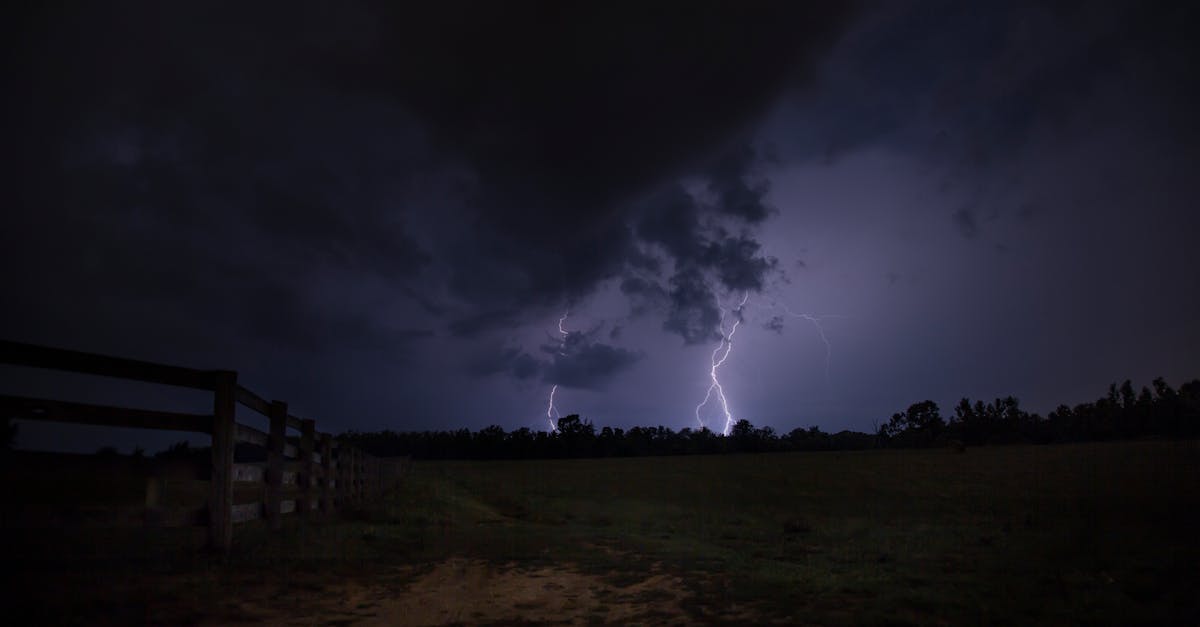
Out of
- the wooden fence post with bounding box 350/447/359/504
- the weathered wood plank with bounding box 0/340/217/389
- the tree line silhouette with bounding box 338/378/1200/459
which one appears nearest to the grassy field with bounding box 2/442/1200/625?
the wooden fence post with bounding box 350/447/359/504

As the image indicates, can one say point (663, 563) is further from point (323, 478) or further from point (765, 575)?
point (323, 478)

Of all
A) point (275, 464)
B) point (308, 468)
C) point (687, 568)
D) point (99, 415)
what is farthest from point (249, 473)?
point (687, 568)

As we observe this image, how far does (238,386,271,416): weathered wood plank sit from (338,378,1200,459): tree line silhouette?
68157 millimetres

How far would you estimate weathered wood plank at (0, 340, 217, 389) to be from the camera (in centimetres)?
450

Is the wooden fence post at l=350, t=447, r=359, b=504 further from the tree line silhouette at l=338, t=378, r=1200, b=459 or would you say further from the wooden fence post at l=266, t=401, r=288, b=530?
the tree line silhouette at l=338, t=378, r=1200, b=459

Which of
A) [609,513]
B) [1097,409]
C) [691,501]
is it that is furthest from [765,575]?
A: [1097,409]

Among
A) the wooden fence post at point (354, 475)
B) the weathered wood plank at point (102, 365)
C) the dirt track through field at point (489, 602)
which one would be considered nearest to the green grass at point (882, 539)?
the dirt track through field at point (489, 602)

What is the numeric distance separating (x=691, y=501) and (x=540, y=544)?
10270 millimetres

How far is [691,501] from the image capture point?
60.4ft

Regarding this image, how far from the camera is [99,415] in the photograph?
4938 millimetres

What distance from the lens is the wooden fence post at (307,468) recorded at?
8.80 m

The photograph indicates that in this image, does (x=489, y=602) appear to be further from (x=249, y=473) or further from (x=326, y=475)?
(x=326, y=475)

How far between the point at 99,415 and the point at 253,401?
207 cm

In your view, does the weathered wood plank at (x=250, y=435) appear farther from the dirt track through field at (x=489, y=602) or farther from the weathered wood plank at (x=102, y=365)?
the dirt track through field at (x=489, y=602)
